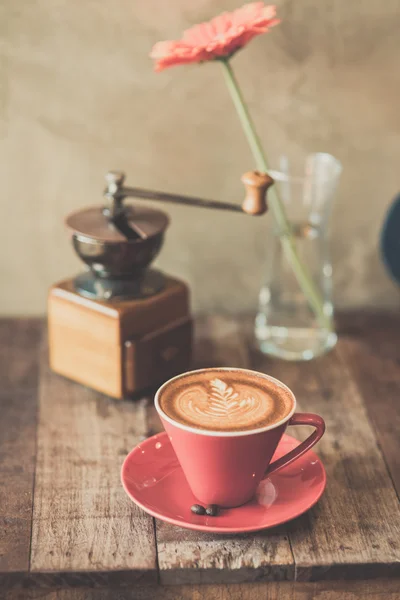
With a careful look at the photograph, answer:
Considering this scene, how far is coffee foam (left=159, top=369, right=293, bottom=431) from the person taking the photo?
2.86 ft

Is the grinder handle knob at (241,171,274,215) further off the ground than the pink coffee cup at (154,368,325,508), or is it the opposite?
the grinder handle knob at (241,171,274,215)

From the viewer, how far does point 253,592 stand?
34.0 inches

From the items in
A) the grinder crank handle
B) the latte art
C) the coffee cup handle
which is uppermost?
the grinder crank handle

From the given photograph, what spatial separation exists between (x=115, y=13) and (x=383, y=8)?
437 mm

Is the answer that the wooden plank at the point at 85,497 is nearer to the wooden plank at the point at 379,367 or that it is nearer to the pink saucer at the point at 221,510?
the pink saucer at the point at 221,510

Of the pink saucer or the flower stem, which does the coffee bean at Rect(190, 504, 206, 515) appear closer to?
the pink saucer

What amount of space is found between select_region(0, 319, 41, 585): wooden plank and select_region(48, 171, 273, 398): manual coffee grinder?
3.4 inches

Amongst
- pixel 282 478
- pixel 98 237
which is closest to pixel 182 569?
pixel 282 478

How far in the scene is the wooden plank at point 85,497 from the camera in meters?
0.84

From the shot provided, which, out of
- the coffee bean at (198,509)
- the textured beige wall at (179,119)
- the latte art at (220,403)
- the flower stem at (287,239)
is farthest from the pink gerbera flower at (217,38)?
the coffee bean at (198,509)

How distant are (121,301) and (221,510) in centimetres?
37

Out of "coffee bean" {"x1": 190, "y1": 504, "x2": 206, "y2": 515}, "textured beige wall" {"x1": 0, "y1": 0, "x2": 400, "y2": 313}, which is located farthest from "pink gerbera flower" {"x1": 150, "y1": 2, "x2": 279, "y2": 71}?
"coffee bean" {"x1": 190, "y1": 504, "x2": 206, "y2": 515}

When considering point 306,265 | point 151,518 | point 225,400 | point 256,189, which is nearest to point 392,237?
point 306,265

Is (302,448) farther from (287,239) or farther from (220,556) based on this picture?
(287,239)
